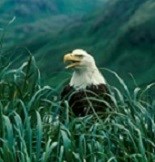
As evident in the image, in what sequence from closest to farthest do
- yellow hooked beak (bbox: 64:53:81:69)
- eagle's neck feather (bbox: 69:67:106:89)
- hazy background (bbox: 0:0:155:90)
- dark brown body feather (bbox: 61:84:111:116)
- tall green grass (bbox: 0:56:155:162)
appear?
tall green grass (bbox: 0:56:155:162), dark brown body feather (bbox: 61:84:111:116), eagle's neck feather (bbox: 69:67:106:89), yellow hooked beak (bbox: 64:53:81:69), hazy background (bbox: 0:0:155:90)

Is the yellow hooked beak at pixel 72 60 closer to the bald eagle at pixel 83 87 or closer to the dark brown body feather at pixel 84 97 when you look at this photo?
the bald eagle at pixel 83 87

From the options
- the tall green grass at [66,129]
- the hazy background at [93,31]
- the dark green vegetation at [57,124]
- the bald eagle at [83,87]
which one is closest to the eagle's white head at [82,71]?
the bald eagle at [83,87]

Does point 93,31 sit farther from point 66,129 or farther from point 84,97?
point 66,129

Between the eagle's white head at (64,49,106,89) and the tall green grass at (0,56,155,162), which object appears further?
the eagle's white head at (64,49,106,89)

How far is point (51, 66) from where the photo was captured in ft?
214

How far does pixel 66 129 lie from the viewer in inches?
215

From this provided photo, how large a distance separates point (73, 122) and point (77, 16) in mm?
88528

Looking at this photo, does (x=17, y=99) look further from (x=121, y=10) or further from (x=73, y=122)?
(x=121, y=10)

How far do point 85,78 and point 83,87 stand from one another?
115 millimetres

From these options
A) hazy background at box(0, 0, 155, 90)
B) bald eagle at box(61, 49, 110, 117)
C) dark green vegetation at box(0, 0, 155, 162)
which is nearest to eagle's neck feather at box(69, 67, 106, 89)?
bald eagle at box(61, 49, 110, 117)

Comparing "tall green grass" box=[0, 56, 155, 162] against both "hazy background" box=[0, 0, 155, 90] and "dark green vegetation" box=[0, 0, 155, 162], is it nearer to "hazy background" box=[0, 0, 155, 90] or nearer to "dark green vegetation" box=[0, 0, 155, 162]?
"dark green vegetation" box=[0, 0, 155, 162]

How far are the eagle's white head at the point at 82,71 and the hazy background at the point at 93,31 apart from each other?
4866cm

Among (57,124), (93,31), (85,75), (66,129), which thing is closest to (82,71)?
(85,75)

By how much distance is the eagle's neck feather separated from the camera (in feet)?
23.4
